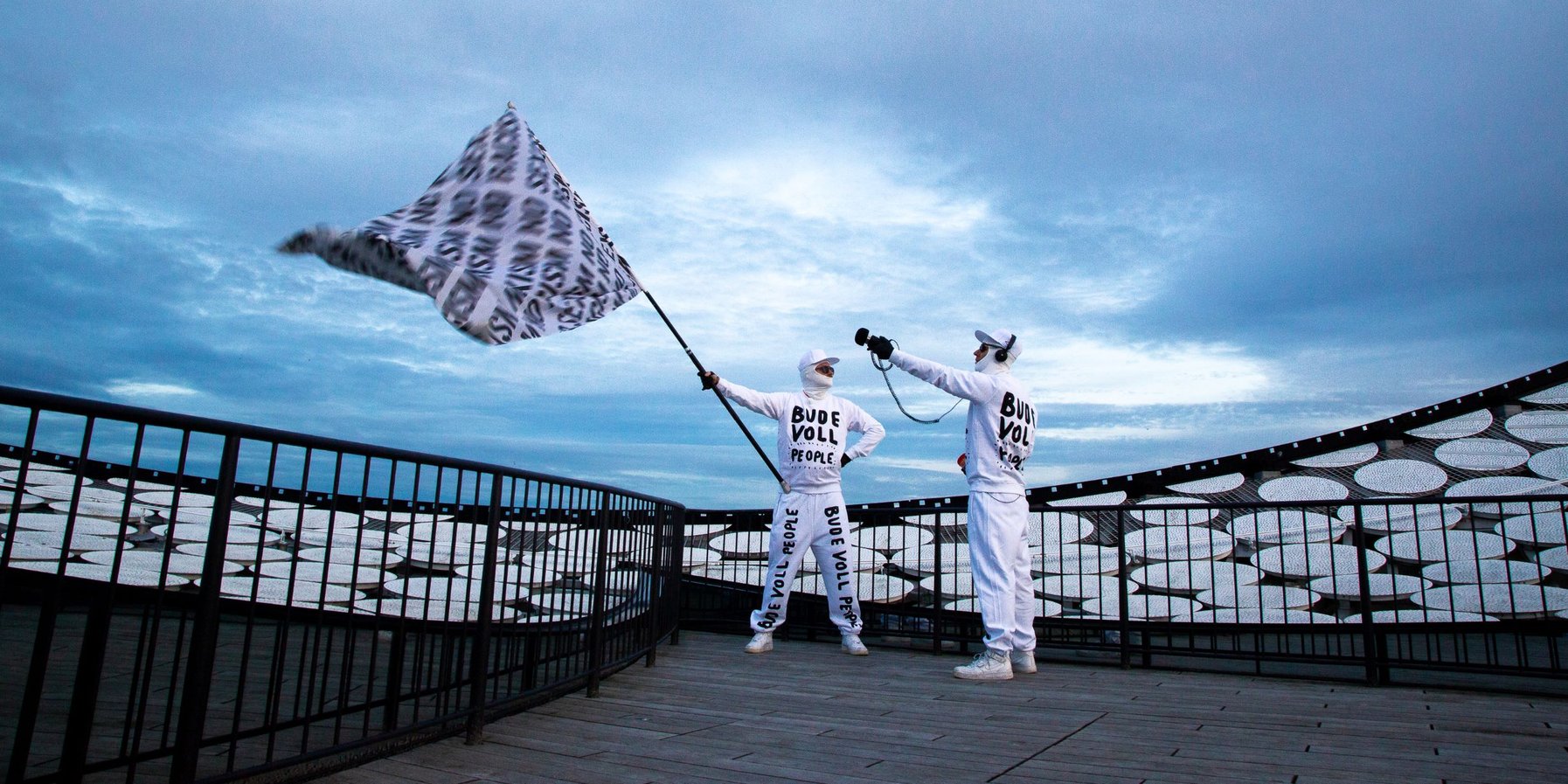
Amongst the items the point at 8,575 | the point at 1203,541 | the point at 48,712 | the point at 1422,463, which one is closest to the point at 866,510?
the point at 1203,541

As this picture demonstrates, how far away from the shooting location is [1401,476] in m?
10.9

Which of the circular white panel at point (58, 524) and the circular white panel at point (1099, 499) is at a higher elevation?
the circular white panel at point (1099, 499)

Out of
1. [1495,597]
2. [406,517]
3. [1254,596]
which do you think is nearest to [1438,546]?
[1495,597]

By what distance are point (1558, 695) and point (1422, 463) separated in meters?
7.10

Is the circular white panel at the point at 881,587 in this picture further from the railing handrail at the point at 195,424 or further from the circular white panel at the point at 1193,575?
the railing handrail at the point at 195,424

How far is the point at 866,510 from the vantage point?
7.89 metres

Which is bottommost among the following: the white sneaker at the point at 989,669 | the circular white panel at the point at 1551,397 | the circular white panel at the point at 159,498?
the white sneaker at the point at 989,669

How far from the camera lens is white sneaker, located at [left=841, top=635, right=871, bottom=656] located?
6883 millimetres

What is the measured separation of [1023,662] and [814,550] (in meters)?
1.82

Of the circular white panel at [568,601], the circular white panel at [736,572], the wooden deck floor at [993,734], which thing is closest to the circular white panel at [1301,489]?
the wooden deck floor at [993,734]

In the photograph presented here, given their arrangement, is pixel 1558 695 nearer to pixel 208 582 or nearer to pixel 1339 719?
pixel 1339 719

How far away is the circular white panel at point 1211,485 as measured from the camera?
36.6ft

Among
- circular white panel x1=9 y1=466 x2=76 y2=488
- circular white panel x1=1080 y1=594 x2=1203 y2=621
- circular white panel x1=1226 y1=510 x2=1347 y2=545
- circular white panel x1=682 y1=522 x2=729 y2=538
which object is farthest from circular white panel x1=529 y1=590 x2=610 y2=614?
circular white panel x1=1226 y1=510 x2=1347 y2=545

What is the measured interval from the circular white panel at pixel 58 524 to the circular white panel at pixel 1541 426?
14.1 m
